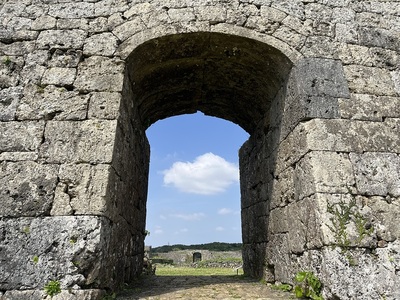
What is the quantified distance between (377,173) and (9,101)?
4363 millimetres

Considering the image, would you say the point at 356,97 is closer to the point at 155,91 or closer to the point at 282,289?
the point at 282,289

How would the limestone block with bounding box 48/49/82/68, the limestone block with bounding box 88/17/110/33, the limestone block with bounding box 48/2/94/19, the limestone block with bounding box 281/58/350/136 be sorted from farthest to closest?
the limestone block with bounding box 48/2/94/19
the limestone block with bounding box 88/17/110/33
the limestone block with bounding box 48/49/82/68
the limestone block with bounding box 281/58/350/136

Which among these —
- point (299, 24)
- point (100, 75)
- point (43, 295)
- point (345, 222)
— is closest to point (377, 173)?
point (345, 222)

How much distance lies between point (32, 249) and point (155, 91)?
3098 millimetres

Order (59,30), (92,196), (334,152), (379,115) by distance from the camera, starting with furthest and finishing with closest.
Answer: (59,30) < (379,115) < (334,152) < (92,196)

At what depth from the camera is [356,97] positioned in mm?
4105

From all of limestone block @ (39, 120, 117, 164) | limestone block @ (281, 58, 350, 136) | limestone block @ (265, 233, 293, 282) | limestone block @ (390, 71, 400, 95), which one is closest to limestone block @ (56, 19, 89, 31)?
limestone block @ (39, 120, 117, 164)

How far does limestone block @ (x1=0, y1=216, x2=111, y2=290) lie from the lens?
10.2 feet

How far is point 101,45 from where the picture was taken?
427cm

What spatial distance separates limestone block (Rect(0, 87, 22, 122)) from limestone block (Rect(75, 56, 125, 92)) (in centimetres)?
72

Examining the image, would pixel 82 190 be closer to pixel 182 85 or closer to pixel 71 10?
pixel 71 10

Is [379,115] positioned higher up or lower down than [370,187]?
higher up

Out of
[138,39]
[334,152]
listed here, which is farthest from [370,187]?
[138,39]

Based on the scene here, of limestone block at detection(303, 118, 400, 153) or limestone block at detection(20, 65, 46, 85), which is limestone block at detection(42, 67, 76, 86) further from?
limestone block at detection(303, 118, 400, 153)
